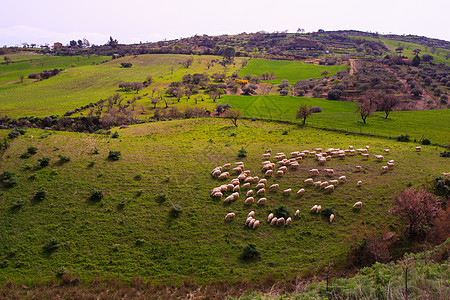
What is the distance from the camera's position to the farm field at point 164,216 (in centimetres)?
1958

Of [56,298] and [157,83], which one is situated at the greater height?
[157,83]

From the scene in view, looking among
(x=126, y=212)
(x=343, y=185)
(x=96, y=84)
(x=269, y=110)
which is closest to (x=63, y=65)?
(x=96, y=84)

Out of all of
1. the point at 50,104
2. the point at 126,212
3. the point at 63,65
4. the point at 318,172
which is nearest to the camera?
the point at 126,212

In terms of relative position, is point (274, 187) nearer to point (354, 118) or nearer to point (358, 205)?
point (358, 205)

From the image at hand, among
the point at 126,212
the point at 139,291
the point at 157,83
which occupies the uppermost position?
the point at 157,83

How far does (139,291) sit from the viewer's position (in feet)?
58.1

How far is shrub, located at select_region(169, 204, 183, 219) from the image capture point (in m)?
24.5

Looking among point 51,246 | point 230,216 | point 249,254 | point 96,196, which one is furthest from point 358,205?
point 51,246

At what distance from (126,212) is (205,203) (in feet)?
29.2

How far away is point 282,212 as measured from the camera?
24.1 meters

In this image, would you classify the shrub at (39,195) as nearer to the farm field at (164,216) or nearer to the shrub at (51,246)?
the farm field at (164,216)

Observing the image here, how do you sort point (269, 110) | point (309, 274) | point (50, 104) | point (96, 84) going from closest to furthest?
point (309, 274)
point (269, 110)
point (50, 104)
point (96, 84)

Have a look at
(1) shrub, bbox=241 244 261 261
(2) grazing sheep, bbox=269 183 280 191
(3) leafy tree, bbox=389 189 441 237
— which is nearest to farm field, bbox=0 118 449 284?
(1) shrub, bbox=241 244 261 261

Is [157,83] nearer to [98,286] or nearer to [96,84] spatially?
[96,84]
